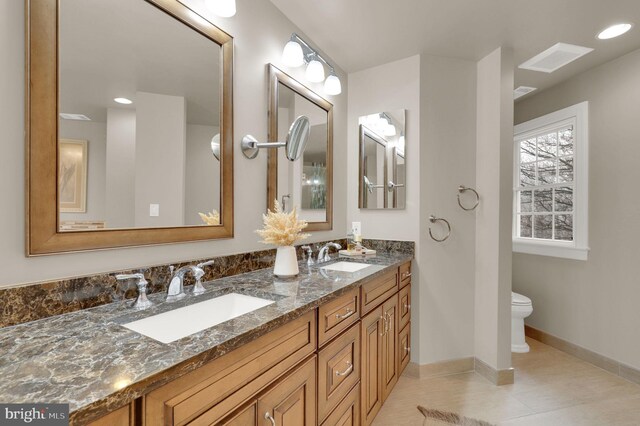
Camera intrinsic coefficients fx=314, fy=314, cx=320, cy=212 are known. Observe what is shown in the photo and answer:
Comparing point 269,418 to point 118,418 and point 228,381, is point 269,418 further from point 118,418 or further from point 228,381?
point 118,418

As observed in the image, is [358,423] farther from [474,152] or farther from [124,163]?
[474,152]

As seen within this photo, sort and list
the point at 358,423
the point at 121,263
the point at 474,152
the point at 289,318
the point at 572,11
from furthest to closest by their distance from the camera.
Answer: the point at 474,152 → the point at 572,11 → the point at 358,423 → the point at 121,263 → the point at 289,318

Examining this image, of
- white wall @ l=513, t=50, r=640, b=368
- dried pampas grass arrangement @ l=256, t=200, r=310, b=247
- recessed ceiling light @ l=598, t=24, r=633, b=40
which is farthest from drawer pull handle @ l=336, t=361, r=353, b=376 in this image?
recessed ceiling light @ l=598, t=24, r=633, b=40

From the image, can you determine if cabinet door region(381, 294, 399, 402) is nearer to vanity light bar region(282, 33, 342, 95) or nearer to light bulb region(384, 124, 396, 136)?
light bulb region(384, 124, 396, 136)

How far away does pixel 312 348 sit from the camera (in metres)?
1.19

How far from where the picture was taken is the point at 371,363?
67.8 inches

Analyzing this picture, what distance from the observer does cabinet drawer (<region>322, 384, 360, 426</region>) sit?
1.35 m

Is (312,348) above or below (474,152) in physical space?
below

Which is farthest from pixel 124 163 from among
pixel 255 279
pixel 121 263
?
pixel 255 279

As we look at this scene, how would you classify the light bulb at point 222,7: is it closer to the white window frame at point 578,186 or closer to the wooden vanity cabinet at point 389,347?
the wooden vanity cabinet at point 389,347

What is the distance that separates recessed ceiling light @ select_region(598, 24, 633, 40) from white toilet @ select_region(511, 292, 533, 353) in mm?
2110

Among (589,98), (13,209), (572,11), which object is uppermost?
(572,11)

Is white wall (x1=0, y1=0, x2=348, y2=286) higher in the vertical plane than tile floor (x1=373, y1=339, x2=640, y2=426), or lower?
higher

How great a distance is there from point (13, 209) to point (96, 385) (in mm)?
644
